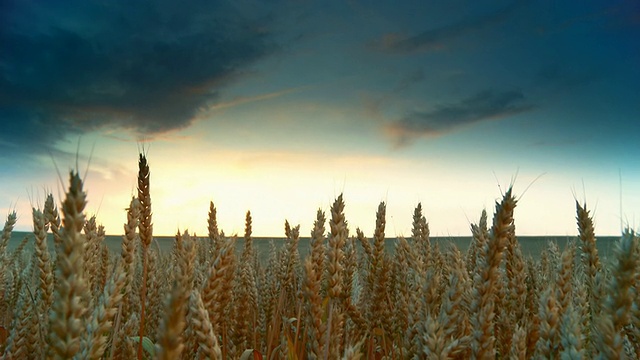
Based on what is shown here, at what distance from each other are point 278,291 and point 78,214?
13.3 feet

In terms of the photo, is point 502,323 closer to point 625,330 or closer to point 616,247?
point 625,330

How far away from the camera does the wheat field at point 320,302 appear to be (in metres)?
1.49

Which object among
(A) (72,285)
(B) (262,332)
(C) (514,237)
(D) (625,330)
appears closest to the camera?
(A) (72,285)

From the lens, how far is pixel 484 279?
2.21 metres

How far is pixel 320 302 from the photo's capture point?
2537mm

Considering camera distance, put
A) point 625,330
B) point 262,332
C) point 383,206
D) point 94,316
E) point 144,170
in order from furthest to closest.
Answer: point 262,332 < point 383,206 < point 625,330 < point 144,170 < point 94,316

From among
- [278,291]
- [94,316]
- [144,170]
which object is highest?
[144,170]

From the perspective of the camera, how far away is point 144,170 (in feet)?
8.89

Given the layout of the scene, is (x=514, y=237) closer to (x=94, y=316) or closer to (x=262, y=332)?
(x=262, y=332)

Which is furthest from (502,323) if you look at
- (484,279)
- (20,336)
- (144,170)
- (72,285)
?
(20,336)

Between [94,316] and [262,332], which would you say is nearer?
[94,316]

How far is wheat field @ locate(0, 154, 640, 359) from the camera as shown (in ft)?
4.87

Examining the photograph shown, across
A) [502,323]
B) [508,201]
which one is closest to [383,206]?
[502,323]

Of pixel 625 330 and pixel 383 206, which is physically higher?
pixel 383 206
